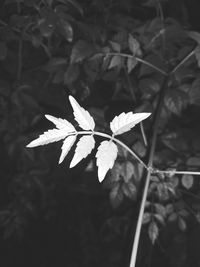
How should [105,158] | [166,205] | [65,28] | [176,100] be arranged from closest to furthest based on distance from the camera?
[105,158] → [176,100] → [65,28] → [166,205]

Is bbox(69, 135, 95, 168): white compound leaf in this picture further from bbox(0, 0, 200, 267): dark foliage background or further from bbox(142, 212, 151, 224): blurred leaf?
bbox(142, 212, 151, 224): blurred leaf

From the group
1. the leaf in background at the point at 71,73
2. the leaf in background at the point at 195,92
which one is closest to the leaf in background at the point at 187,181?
the leaf in background at the point at 195,92

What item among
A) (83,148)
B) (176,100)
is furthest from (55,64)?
(83,148)

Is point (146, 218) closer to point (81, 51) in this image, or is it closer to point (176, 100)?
point (176, 100)


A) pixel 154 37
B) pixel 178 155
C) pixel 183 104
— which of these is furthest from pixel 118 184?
pixel 154 37

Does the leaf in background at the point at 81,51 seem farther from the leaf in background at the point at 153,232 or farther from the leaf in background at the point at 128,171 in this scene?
the leaf in background at the point at 153,232

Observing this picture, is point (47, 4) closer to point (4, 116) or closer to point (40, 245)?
point (4, 116)

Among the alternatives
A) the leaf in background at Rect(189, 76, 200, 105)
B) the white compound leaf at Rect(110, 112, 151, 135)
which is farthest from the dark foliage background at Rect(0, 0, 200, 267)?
the white compound leaf at Rect(110, 112, 151, 135)
